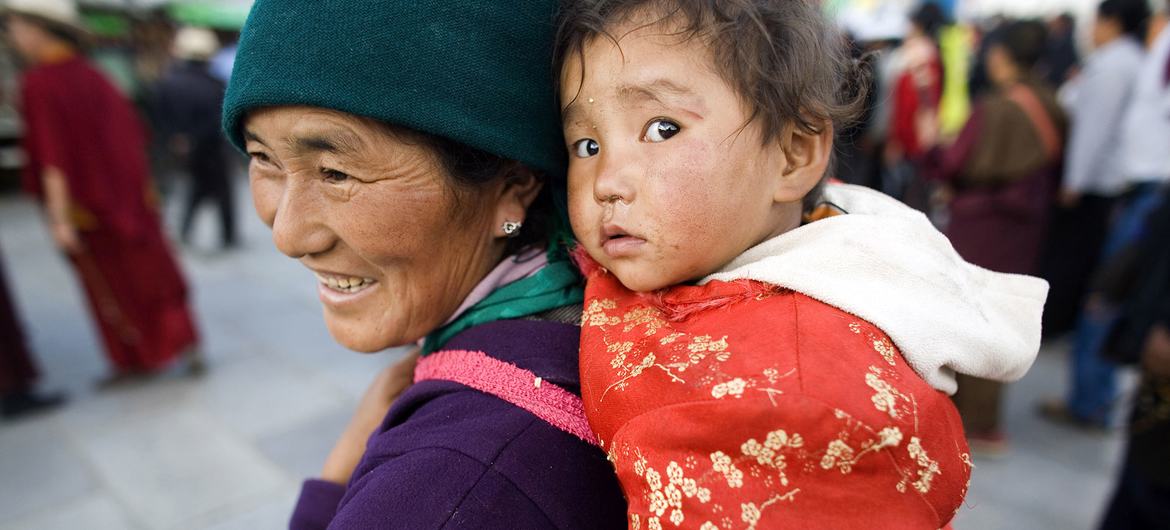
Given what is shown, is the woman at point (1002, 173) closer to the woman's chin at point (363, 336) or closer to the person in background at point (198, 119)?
the woman's chin at point (363, 336)

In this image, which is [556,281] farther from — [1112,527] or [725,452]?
[1112,527]

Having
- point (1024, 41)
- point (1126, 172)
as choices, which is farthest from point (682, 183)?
point (1126, 172)

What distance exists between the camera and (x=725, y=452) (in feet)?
Result: 2.61

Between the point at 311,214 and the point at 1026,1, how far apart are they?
18.2 meters

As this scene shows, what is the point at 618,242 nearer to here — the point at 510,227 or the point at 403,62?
the point at 510,227

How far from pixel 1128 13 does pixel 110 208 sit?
21.1 ft

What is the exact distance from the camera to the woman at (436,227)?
0.98 m

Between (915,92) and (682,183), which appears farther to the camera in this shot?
(915,92)

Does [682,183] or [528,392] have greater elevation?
[682,183]

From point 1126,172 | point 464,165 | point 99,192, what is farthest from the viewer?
point 99,192

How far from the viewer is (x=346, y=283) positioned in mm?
1281

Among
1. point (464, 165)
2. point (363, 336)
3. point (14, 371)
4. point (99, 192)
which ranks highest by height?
point (464, 165)

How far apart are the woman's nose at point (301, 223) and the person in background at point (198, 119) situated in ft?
24.5

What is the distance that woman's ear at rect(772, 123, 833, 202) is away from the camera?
111 cm
